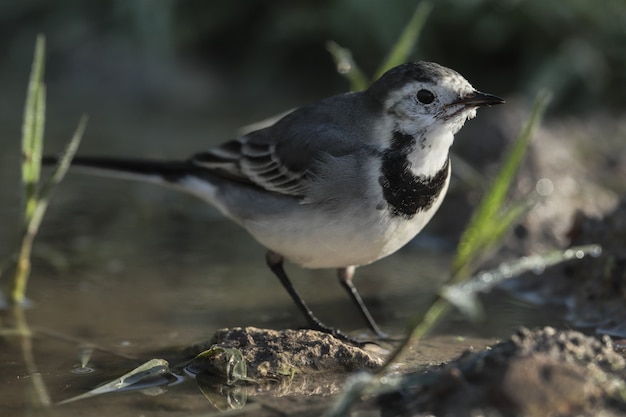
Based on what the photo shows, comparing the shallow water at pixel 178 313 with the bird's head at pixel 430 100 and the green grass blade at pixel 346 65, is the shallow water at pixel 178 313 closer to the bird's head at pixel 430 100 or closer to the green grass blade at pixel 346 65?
the bird's head at pixel 430 100

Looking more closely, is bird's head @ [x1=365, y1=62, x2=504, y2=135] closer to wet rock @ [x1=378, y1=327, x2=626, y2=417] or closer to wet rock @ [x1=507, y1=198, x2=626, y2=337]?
wet rock @ [x1=378, y1=327, x2=626, y2=417]

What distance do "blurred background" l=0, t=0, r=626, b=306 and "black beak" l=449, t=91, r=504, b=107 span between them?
8.38 ft

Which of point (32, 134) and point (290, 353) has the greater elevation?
point (32, 134)

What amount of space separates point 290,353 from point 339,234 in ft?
2.33

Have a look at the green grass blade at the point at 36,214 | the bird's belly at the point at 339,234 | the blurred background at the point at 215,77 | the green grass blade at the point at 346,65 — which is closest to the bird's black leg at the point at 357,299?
the bird's belly at the point at 339,234

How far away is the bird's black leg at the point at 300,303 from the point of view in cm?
536

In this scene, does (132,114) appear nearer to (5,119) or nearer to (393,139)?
(5,119)

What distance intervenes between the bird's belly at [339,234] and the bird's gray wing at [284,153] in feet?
0.62

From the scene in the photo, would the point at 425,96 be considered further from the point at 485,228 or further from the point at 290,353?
the point at 290,353

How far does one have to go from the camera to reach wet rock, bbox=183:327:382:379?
4.58 meters

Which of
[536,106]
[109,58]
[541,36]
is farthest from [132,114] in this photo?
[536,106]

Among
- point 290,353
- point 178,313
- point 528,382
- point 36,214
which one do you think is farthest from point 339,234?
point 36,214

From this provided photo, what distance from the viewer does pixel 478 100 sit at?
488cm

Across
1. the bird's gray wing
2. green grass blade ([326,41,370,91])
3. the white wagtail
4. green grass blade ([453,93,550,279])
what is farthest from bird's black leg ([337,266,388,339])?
green grass blade ([453,93,550,279])
